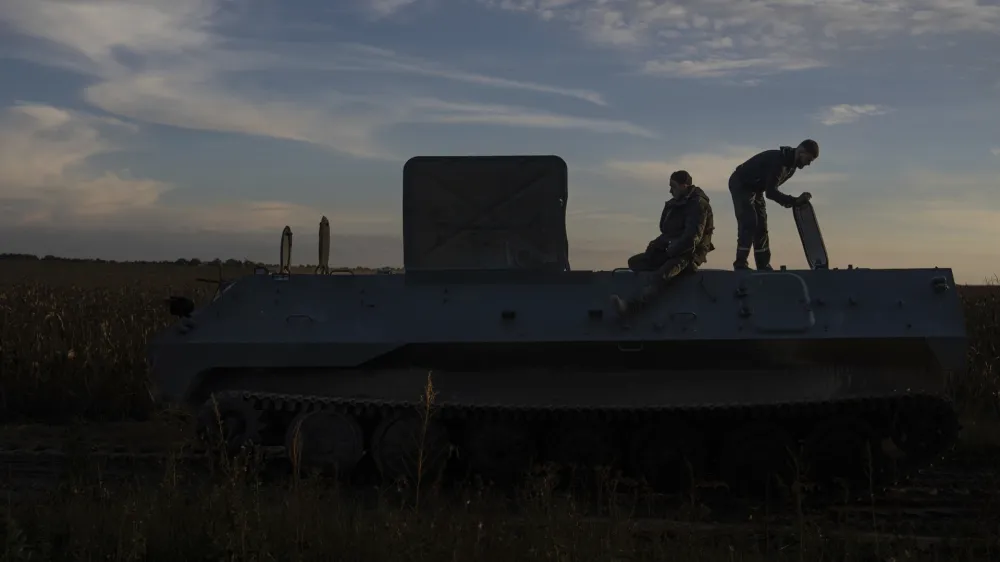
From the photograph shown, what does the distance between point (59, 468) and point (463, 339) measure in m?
3.68

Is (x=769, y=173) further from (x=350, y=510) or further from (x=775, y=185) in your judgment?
(x=350, y=510)

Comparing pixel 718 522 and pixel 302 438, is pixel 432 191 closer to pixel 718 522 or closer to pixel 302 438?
pixel 302 438

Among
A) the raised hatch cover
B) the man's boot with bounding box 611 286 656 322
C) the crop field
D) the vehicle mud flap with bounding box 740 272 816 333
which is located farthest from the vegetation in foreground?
the vehicle mud flap with bounding box 740 272 816 333

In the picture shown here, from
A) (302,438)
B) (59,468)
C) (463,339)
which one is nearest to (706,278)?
(463,339)

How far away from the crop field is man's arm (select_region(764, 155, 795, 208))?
9.56 feet

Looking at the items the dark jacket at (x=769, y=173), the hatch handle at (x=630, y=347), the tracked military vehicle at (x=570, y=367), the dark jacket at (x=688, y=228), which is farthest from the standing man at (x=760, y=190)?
the hatch handle at (x=630, y=347)

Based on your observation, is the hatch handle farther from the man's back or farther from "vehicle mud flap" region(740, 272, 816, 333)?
the man's back

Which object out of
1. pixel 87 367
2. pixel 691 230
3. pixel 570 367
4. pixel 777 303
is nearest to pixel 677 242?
pixel 691 230

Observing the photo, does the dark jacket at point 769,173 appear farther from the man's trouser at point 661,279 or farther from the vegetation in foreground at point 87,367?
the vegetation in foreground at point 87,367

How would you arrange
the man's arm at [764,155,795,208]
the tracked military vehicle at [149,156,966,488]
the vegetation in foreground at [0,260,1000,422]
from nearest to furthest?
the tracked military vehicle at [149,156,966,488]
the man's arm at [764,155,795,208]
the vegetation in foreground at [0,260,1000,422]

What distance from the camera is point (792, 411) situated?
28.0ft

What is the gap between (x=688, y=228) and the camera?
9.46 meters

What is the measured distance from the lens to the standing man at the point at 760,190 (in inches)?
418

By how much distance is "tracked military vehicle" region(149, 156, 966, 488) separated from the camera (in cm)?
869
